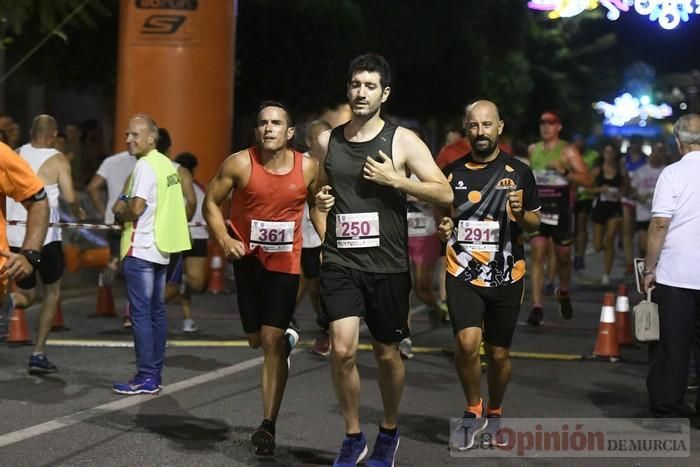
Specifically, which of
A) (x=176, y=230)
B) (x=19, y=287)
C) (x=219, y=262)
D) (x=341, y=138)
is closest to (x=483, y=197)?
(x=341, y=138)

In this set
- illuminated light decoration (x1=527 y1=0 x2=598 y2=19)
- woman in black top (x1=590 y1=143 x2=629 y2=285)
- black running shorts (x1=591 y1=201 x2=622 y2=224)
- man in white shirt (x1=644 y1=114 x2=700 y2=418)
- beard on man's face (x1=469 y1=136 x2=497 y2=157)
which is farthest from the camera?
black running shorts (x1=591 y1=201 x2=622 y2=224)

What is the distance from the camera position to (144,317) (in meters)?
10.1

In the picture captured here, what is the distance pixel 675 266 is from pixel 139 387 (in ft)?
12.1

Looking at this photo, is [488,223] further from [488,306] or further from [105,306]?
[105,306]

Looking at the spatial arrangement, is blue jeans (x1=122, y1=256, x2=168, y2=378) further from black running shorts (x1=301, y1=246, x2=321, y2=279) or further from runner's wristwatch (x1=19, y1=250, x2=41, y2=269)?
runner's wristwatch (x1=19, y1=250, x2=41, y2=269)

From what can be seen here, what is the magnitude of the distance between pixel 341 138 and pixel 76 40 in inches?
733

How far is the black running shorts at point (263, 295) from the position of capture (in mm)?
8266

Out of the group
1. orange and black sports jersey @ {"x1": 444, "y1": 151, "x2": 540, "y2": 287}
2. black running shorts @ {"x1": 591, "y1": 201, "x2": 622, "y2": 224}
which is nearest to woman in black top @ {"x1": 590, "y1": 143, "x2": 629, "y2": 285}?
black running shorts @ {"x1": 591, "y1": 201, "x2": 622, "y2": 224}

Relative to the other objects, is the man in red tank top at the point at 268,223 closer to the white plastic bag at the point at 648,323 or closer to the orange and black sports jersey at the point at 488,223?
the orange and black sports jersey at the point at 488,223

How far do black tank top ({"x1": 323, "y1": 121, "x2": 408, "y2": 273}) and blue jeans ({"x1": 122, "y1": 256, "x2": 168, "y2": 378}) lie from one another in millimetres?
2843

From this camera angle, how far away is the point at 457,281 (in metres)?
8.40

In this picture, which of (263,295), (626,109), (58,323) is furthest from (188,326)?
(626,109)

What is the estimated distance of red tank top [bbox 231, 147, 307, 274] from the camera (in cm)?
829

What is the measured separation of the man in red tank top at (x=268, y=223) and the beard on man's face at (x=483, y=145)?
950mm
